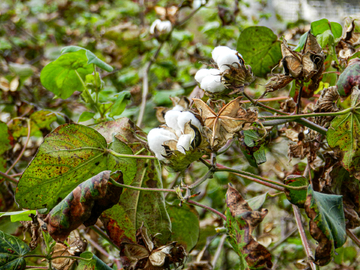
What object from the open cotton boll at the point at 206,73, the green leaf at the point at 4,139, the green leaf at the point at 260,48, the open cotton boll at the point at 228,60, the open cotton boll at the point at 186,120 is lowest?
the green leaf at the point at 4,139

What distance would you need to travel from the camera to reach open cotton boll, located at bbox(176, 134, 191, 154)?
16.2 inches

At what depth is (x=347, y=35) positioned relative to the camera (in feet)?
2.14

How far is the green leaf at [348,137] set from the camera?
0.52m

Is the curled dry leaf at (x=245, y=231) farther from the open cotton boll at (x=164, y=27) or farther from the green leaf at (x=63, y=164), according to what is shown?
the open cotton boll at (x=164, y=27)

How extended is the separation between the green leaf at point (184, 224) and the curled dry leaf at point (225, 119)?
0.93ft

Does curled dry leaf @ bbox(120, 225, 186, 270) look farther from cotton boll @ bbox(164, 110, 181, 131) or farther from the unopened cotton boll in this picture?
the unopened cotton boll

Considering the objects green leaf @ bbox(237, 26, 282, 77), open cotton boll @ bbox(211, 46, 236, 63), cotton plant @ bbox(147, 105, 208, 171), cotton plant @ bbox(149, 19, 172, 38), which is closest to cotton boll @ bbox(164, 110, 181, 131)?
cotton plant @ bbox(147, 105, 208, 171)

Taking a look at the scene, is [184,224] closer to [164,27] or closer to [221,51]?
[221,51]

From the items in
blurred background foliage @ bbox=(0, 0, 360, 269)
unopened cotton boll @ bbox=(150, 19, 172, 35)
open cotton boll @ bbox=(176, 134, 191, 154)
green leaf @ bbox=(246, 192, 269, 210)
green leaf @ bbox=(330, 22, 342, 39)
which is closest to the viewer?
open cotton boll @ bbox=(176, 134, 191, 154)

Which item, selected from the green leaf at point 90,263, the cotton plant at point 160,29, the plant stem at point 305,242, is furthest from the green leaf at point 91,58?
the cotton plant at point 160,29

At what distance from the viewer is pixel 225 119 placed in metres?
0.43

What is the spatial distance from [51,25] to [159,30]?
1203mm

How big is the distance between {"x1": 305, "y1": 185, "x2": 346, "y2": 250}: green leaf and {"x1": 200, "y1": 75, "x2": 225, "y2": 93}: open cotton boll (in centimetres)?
20

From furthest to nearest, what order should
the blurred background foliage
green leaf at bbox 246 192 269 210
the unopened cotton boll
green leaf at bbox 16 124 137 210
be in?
the unopened cotton boll < the blurred background foliage < green leaf at bbox 246 192 269 210 < green leaf at bbox 16 124 137 210
